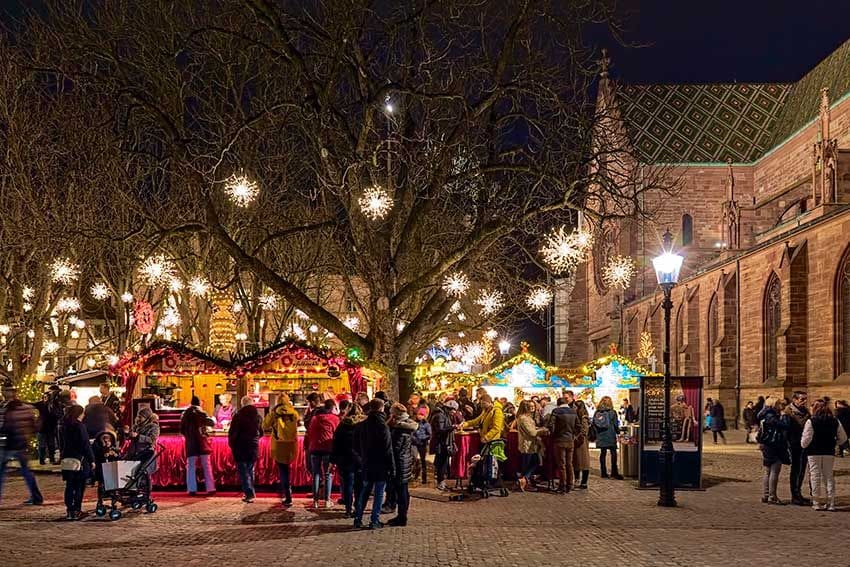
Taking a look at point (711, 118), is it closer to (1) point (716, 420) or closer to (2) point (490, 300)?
(1) point (716, 420)

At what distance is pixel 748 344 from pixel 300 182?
2104 cm

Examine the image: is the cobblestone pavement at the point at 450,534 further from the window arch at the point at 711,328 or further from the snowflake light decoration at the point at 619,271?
the window arch at the point at 711,328

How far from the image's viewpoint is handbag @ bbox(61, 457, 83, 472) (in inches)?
547

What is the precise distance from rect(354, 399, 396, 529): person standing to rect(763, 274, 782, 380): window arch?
100 feet

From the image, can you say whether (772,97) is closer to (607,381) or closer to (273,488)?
(607,381)

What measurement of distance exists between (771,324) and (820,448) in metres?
26.7

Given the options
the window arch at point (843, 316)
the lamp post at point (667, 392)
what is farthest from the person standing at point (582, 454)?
the window arch at point (843, 316)

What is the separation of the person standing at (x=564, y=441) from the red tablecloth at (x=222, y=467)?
4456 mm

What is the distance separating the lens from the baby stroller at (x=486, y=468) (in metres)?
17.3

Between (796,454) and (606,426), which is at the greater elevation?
(606,426)

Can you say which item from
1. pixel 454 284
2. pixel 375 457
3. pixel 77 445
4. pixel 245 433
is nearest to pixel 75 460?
pixel 77 445

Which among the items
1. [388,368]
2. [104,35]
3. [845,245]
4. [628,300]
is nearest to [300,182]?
[104,35]

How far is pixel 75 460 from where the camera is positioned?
1393 centimetres

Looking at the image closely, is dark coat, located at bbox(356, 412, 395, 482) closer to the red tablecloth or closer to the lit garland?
the red tablecloth
